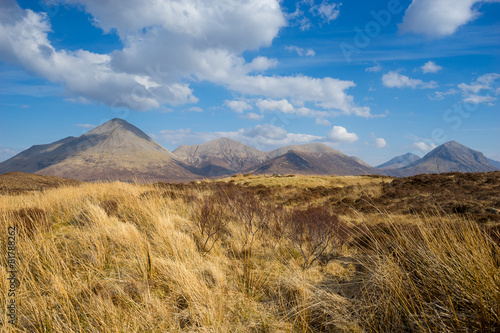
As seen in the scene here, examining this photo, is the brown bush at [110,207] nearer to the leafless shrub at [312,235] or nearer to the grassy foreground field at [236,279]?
the grassy foreground field at [236,279]

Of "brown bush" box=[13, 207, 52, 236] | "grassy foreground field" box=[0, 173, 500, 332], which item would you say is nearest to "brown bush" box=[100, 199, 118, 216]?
"grassy foreground field" box=[0, 173, 500, 332]

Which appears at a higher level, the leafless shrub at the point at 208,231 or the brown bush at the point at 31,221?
the brown bush at the point at 31,221

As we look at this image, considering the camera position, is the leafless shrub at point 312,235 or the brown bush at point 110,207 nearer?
the leafless shrub at point 312,235

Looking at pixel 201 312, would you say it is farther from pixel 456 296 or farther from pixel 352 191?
pixel 352 191

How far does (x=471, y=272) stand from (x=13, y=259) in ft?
18.8

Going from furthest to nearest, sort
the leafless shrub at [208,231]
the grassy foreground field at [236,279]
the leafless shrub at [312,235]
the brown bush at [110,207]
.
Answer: the brown bush at [110,207]
the leafless shrub at [312,235]
the leafless shrub at [208,231]
the grassy foreground field at [236,279]

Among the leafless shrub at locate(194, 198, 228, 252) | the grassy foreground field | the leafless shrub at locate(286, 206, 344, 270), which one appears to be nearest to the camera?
the grassy foreground field

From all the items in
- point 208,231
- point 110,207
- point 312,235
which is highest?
point 110,207

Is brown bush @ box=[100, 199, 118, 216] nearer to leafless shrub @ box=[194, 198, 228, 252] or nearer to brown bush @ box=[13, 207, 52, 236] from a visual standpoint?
brown bush @ box=[13, 207, 52, 236]

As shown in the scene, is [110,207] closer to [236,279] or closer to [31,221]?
[31,221]

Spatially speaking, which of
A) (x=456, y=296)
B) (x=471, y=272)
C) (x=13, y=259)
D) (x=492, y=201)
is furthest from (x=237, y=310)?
(x=492, y=201)

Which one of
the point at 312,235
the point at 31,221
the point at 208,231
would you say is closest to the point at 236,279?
the point at 208,231

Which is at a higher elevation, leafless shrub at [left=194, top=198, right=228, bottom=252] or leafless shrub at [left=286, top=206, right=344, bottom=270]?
leafless shrub at [left=194, top=198, right=228, bottom=252]

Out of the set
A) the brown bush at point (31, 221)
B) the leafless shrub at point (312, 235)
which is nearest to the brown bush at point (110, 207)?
the brown bush at point (31, 221)
